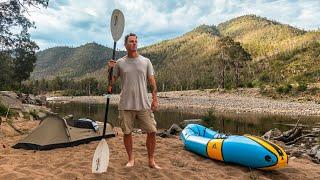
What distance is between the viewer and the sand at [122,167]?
22.7ft

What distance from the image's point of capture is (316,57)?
120 metres

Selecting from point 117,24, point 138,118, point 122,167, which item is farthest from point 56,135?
point 117,24

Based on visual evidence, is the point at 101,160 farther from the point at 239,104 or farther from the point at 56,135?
the point at 239,104

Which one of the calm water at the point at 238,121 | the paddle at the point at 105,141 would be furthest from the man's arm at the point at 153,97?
the calm water at the point at 238,121

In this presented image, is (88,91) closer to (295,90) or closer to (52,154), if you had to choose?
(295,90)

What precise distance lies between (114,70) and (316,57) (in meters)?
124

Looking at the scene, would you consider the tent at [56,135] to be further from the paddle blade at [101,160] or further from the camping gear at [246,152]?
the camping gear at [246,152]

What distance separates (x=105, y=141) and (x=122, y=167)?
623 mm

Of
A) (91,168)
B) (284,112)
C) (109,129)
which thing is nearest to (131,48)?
(91,168)

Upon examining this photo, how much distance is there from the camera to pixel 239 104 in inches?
2003

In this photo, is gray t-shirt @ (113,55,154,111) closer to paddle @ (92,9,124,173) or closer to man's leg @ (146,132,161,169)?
paddle @ (92,9,124,173)

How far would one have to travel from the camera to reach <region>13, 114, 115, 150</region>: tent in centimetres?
1023

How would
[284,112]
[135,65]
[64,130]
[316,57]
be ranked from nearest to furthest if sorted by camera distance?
[135,65] < [64,130] < [284,112] < [316,57]

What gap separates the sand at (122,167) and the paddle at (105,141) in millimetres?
170
